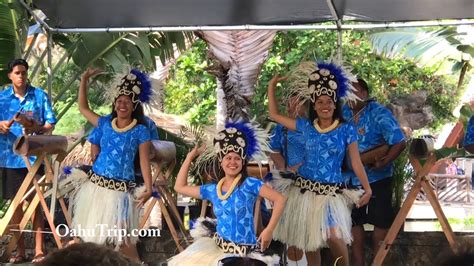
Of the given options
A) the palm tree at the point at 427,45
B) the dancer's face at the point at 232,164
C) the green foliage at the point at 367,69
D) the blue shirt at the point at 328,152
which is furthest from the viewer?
the green foliage at the point at 367,69

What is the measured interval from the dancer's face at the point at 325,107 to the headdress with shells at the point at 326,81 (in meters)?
0.02

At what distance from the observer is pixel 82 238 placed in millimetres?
4957

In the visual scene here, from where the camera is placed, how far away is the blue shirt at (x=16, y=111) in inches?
215

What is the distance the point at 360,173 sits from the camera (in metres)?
4.65

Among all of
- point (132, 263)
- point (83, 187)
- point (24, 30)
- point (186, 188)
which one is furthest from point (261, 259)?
point (24, 30)

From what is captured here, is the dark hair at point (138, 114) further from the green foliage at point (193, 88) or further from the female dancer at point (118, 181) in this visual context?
the green foliage at point (193, 88)

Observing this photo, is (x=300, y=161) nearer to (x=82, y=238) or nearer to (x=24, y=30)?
(x=82, y=238)

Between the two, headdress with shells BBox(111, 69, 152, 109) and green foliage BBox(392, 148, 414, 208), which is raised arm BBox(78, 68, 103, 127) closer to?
headdress with shells BBox(111, 69, 152, 109)

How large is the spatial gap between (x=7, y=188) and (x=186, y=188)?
163cm

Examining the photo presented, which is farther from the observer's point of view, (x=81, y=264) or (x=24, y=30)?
(x=24, y=30)

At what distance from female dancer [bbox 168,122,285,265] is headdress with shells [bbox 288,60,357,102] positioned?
63 cm

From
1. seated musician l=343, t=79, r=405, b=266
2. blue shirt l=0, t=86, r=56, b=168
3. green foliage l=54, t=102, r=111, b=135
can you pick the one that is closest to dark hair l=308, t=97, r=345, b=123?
A: seated musician l=343, t=79, r=405, b=266

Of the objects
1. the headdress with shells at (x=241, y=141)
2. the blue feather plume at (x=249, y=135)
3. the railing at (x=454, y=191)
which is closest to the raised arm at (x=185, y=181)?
the headdress with shells at (x=241, y=141)

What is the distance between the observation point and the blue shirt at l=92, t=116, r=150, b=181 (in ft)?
16.3
